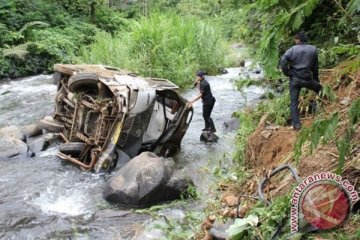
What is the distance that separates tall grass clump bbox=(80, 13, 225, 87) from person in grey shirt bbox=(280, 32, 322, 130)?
9.12 metres

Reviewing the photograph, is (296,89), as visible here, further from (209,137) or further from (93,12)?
(93,12)

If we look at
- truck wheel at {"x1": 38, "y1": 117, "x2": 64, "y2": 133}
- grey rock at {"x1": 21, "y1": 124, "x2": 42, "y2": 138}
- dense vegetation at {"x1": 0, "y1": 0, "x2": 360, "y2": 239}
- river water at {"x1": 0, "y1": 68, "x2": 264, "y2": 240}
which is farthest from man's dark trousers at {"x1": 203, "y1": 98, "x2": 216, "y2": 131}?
A: grey rock at {"x1": 21, "y1": 124, "x2": 42, "y2": 138}

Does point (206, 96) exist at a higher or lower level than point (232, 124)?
higher

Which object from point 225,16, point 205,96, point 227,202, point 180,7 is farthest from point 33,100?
point 180,7

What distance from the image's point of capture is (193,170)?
875cm

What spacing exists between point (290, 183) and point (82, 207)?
390 centimetres

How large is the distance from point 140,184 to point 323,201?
14.2 ft

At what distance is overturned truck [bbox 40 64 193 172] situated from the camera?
8250 mm

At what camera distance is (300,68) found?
659 cm

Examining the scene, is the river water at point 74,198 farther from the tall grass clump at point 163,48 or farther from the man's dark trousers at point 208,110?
the tall grass clump at point 163,48

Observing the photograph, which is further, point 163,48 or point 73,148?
point 163,48

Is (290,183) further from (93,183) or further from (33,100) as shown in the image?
(33,100)

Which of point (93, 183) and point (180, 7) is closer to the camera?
point (93, 183)

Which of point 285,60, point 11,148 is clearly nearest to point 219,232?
point 285,60
